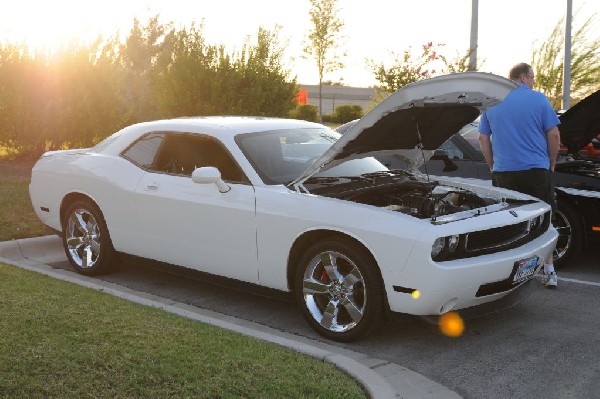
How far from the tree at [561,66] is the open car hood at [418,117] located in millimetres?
21370

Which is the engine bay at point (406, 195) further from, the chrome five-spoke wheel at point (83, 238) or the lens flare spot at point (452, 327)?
the chrome five-spoke wheel at point (83, 238)

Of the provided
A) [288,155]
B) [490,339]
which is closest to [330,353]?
[490,339]

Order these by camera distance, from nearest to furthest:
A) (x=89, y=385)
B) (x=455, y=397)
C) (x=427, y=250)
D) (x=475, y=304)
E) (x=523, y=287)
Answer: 1. (x=89, y=385)
2. (x=455, y=397)
3. (x=427, y=250)
4. (x=475, y=304)
5. (x=523, y=287)

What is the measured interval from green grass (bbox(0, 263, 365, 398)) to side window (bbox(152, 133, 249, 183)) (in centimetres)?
133

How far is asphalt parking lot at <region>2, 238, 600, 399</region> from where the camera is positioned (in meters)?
4.55

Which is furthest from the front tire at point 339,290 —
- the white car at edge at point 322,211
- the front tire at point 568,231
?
the front tire at point 568,231

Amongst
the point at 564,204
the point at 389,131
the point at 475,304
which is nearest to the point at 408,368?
the point at 475,304

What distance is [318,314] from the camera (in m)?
5.43

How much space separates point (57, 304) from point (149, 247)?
4.21 ft

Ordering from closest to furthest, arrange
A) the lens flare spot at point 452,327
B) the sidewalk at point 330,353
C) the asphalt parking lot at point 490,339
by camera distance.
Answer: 1. the sidewalk at point 330,353
2. the asphalt parking lot at point 490,339
3. the lens flare spot at point 452,327

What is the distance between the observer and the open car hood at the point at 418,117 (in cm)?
514

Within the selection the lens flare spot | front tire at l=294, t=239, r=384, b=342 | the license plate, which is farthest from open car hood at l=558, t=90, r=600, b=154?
front tire at l=294, t=239, r=384, b=342

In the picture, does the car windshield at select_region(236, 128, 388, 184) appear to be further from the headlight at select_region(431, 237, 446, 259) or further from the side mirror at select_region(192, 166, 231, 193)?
the headlight at select_region(431, 237, 446, 259)

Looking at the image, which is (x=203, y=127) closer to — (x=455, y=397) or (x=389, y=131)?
(x=389, y=131)
